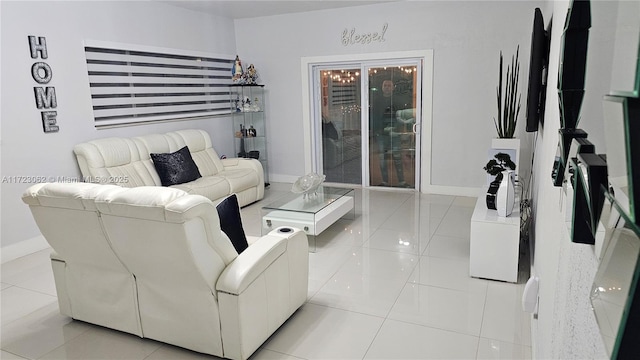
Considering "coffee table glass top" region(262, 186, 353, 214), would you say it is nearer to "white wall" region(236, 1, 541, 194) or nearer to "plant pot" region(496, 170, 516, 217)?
"plant pot" region(496, 170, 516, 217)

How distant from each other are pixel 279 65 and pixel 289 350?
210 inches

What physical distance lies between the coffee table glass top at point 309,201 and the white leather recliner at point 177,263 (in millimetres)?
1602

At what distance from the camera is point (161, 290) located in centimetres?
250

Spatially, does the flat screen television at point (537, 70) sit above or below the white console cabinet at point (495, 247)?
above

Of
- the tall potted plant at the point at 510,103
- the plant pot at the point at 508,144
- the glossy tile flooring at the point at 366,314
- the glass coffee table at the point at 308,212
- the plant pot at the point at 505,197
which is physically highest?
the tall potted plant at the point at 510,103

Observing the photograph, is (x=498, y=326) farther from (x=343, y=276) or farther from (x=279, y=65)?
(x=279, y=65)

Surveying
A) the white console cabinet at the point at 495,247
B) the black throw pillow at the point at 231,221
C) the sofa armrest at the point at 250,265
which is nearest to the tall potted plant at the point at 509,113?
the white console cabinet at the point at 495,247

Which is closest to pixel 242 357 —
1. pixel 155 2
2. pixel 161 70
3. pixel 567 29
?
pixel 567 29

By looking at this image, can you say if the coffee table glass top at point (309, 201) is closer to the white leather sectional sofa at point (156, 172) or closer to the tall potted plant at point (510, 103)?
the white leather sectional sofa at point (156, 172)

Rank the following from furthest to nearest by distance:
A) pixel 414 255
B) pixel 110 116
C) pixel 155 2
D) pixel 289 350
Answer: pixel 155 2 → pixel 110 116 → pixel 414 255 → pixel 289 350

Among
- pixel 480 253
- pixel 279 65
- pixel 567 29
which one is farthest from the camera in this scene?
pixel 279 65

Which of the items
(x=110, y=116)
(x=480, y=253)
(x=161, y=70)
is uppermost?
(x=161, y=70)

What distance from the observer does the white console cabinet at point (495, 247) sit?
3.30 meters

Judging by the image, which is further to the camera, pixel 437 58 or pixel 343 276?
pixel 437 58
